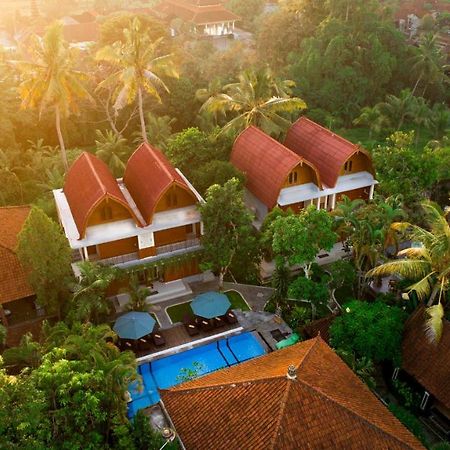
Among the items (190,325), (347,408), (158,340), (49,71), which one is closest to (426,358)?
(347,408)

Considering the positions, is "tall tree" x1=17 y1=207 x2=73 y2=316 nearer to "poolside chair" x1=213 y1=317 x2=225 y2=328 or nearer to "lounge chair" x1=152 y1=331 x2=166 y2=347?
"lounge chair" x1=152 y1=331 x2=166 y2=347

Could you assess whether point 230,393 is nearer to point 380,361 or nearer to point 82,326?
point 82,326

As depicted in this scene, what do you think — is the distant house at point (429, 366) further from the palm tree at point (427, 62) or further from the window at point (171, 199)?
the palm tree at point (427, 62)

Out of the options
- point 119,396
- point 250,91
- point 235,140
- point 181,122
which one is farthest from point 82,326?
point 181,122

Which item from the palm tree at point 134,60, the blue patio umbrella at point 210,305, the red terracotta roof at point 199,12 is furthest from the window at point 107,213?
the red terracotta roof at point 199,12

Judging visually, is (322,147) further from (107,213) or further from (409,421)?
(409,421)
